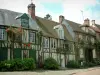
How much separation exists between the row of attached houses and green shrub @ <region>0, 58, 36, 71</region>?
5.31 feet

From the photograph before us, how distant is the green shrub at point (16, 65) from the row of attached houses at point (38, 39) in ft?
5.31

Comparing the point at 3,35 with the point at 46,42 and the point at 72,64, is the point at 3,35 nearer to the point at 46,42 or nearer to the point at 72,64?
the point at 46,42

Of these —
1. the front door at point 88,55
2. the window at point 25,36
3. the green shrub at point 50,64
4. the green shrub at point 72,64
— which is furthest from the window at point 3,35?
the front door at point 88,55

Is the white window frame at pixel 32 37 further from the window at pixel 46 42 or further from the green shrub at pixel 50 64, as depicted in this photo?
the green shrub at pixel 50 64

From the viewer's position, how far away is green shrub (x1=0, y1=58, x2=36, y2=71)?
25.3 meters

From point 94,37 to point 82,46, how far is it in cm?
783

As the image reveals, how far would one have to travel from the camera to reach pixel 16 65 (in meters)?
25.9

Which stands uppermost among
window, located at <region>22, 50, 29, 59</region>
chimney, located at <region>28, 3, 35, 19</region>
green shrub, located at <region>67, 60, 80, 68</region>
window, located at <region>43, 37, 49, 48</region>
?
chimney, located at <region>28, 3, 35, 19</region>

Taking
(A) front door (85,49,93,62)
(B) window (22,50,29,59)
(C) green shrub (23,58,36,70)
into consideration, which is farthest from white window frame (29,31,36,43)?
(A) front door (85,49,93,62)

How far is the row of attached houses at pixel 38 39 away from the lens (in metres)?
27.7

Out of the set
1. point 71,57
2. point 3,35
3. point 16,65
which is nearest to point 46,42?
point 71,57

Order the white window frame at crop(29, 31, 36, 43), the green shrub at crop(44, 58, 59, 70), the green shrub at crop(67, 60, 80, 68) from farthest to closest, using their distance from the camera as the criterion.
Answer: the green shrub at crop(67, 60, 80, 68)
the green shrub at crop(44, 58, 59, 70)
the white window frame at crop(29, 31, 36, 43)

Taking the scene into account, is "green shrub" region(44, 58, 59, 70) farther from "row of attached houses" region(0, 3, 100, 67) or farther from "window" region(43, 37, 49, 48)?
"window" region(43, 37, 49, 48)

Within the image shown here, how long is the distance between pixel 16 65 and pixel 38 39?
270 inches
